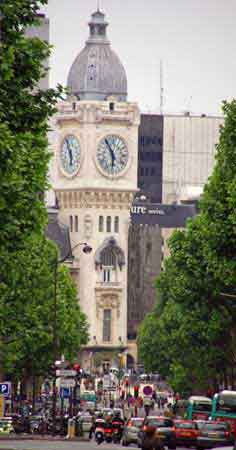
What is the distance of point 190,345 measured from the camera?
140625 mm

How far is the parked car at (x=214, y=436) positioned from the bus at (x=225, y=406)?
12150 mm

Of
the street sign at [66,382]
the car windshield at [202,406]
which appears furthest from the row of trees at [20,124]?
the car windshield at [202,406]

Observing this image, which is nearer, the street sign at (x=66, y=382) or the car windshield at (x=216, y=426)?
the car windshield at (x=216, y=426)

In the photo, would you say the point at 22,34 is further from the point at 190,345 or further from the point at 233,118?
the point at 190,345

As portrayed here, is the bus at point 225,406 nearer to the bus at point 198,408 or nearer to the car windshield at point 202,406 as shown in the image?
the bus at point 198,408

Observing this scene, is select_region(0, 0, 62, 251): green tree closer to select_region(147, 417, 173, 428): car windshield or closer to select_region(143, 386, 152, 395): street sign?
select_region(147, 417, 173, 428): car windshield

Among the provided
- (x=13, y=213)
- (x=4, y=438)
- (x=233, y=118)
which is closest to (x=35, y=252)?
(x=233, y=118)

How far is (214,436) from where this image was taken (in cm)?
9438

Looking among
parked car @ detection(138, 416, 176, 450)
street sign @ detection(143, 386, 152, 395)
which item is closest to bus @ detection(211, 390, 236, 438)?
street sign @ detection(143, 386, 152, 395)

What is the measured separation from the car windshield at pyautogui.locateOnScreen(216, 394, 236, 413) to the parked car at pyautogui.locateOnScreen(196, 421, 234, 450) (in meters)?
12.3

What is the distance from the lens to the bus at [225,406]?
108688 mm

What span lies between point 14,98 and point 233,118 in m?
53.0

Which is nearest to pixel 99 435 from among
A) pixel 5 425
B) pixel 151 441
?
pixel 5 425

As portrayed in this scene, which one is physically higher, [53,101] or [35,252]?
[35,252]
